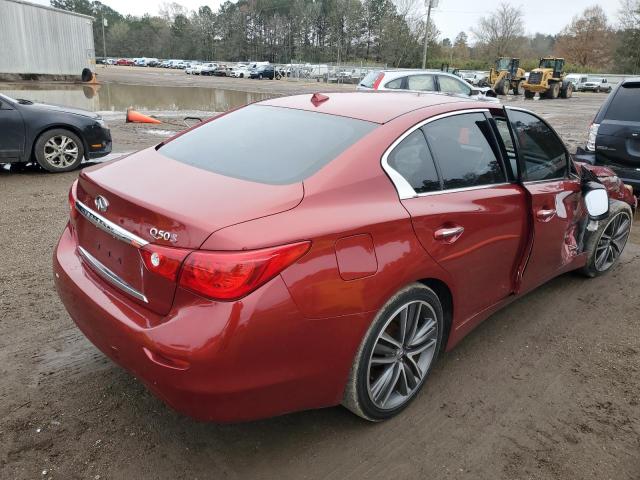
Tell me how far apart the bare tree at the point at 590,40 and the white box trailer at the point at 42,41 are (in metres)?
63.5

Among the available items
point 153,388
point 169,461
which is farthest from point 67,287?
point 169,461

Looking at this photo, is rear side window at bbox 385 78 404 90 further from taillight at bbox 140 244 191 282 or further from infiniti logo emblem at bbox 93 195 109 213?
taillight at bbox 140 244 191 282

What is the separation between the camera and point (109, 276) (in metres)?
2.35

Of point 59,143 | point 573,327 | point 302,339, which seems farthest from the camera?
point 59,143

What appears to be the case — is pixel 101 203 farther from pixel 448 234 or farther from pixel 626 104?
pixel 626 104

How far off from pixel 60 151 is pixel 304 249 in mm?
6861

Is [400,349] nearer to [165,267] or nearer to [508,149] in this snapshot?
[165,267]

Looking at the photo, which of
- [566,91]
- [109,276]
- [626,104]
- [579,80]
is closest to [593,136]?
[626,104]

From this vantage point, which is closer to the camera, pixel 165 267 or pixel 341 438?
pixel 165 267

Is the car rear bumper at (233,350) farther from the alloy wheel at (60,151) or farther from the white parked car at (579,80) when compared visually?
the white parked car at (579,80)

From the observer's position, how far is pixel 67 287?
255 centimetres

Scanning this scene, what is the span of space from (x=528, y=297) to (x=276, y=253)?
291 centimetres

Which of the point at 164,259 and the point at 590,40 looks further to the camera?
the point at 590,40

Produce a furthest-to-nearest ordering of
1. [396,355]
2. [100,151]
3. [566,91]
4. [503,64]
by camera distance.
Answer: [503,64] → [566,91] → [100,151] → [396,355]
